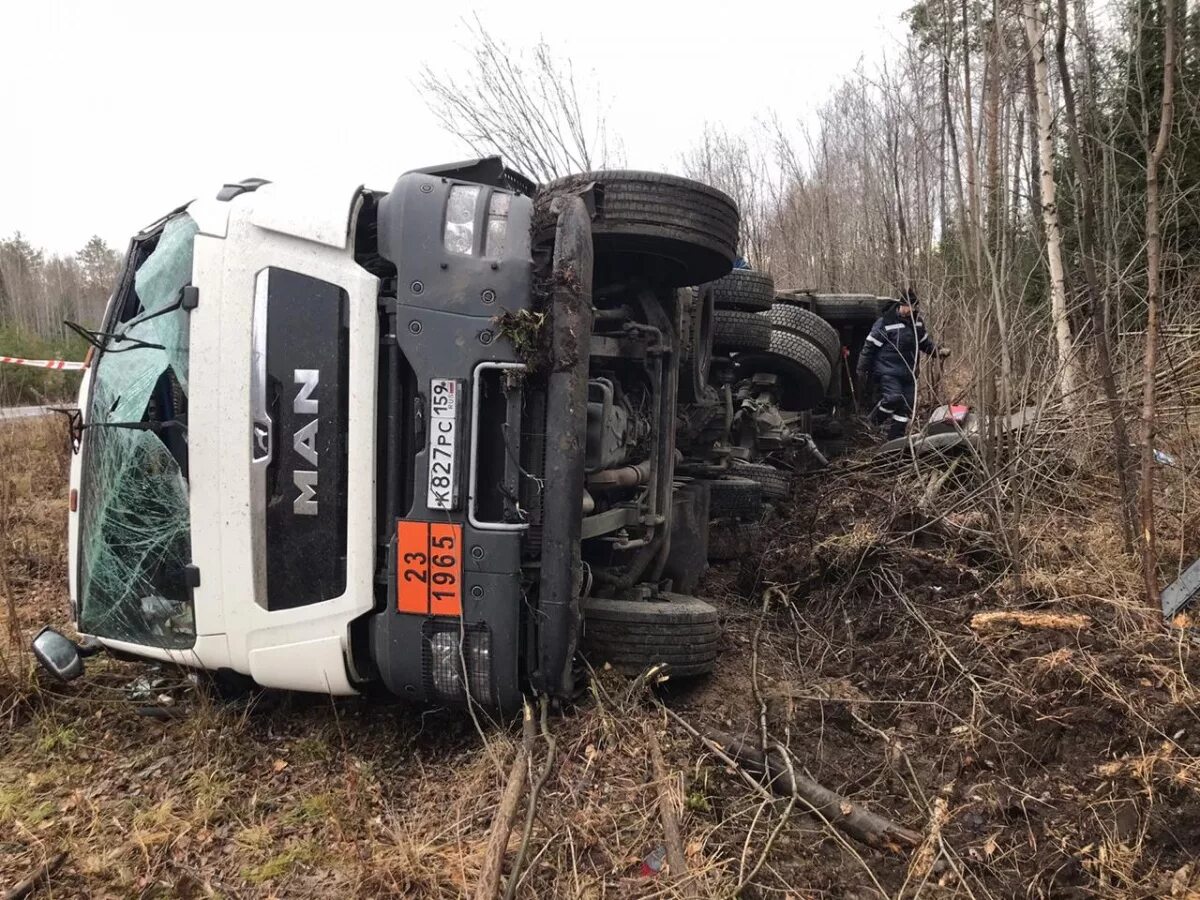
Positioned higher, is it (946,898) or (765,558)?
(765,558)

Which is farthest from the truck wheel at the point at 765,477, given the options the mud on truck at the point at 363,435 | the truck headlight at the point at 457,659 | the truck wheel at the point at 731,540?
the truck headlight at the point at 457,659

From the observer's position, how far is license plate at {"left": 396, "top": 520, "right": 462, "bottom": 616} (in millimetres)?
2533

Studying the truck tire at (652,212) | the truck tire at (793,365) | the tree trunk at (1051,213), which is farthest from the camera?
the truck tire at (793,365)

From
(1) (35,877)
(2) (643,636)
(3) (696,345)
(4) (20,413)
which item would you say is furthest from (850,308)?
(4) (20,413)

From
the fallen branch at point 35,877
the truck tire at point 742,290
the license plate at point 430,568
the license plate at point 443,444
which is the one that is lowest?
the fallen branch at point 35,877

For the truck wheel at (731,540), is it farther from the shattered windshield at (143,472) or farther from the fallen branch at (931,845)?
the shattered windshield at (143,472)

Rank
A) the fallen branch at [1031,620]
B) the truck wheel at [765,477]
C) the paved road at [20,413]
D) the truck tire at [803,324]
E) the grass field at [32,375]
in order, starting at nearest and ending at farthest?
the fallen branch at [1031,620], the truck wheel at [765,477], the truck tire at [803,324], the paved road at [20,413], the grass field at [32,375]

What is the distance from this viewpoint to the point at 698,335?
3.75 m

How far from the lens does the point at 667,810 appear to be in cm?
218

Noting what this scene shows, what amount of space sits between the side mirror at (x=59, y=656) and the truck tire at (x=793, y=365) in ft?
12.8

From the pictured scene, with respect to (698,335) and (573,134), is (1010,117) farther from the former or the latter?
(573,134)

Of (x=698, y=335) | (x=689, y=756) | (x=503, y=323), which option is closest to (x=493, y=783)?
(x=689, y=756)

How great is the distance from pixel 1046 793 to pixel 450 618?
5.88 ft

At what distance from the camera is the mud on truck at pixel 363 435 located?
8.27 feet
